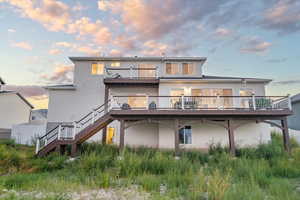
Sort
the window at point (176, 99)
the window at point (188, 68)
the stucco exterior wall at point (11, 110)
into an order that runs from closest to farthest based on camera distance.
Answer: the window at point (176, 99) < the window at point (188, 68) < the stucco exterior wall at point (11, 110)

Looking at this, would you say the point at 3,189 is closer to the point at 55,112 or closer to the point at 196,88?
the point at 55,112

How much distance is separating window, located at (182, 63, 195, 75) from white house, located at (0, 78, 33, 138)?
20.3 meters

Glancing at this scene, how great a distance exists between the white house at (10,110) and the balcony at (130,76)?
44.7 ft

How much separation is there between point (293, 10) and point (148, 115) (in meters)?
18.3

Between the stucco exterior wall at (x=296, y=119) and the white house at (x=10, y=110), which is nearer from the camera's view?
the white house at (x=10, y=110)

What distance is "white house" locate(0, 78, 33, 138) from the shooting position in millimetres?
18766

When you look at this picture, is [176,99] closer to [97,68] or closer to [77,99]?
[97,68]

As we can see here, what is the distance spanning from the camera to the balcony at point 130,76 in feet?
46.6

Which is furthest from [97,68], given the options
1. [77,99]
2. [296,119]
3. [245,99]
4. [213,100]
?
Result: [296,119]

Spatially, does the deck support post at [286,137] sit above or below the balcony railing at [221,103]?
below

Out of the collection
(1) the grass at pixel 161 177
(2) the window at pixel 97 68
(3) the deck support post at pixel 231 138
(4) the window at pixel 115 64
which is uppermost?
(4) the window at pixel 115 64

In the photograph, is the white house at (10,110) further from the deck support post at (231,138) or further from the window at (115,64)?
the deck support post at (231,138)

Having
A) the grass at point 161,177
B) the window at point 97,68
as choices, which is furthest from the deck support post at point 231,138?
the window at point 97,68

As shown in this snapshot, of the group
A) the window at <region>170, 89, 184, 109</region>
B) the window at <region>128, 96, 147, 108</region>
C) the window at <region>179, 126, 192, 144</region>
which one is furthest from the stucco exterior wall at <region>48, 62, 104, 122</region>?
the window at <region>179, 126, 192, 144</region>
